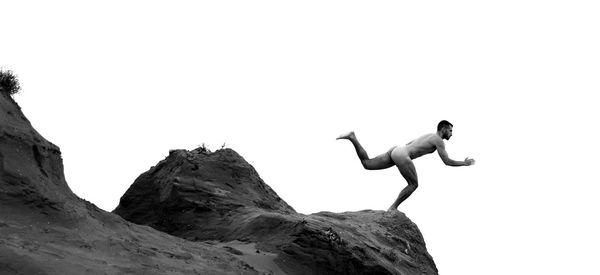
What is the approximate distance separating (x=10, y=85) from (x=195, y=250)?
3310 millimetres

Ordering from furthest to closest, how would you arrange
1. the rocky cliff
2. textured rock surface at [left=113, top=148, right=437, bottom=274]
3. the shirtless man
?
the shirtless man < textured rock surface at [left=113, top=148, right=437, bottom=274] < the rocky cliff

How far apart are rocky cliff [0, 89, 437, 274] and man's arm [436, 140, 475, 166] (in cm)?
142

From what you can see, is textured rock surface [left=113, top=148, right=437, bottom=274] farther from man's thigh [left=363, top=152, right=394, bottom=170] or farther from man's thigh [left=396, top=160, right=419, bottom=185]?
man's thigh [left=363, top=152, right=394, bottom=170]

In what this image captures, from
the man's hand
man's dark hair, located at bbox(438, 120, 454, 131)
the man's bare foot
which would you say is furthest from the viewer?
man's dark hair, located at bbox(438, 120, 454, 131)

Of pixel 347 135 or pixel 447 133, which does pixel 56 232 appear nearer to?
pixel 347 135

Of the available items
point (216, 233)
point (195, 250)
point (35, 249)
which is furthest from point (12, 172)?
point (216, 233)

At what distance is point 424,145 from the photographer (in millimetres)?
14375

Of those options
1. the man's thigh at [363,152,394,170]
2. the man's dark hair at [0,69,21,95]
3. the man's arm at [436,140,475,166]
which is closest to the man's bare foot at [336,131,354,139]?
the man's thigh at [363,152,394,170]

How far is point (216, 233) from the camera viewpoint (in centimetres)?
1143

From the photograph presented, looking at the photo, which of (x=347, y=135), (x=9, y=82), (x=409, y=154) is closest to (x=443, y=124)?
(x=409, y=154)

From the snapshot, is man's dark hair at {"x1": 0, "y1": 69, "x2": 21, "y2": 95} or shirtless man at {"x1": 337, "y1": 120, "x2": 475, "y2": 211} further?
shirtless man at {"x1": 337, "y1": 120, "x2": 475, "y2": 211}

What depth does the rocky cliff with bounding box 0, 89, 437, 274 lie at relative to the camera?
26.3 ft

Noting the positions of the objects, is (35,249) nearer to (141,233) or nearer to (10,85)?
(141,233)

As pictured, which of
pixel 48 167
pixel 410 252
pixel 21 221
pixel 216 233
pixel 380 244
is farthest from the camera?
pixel 410 252
